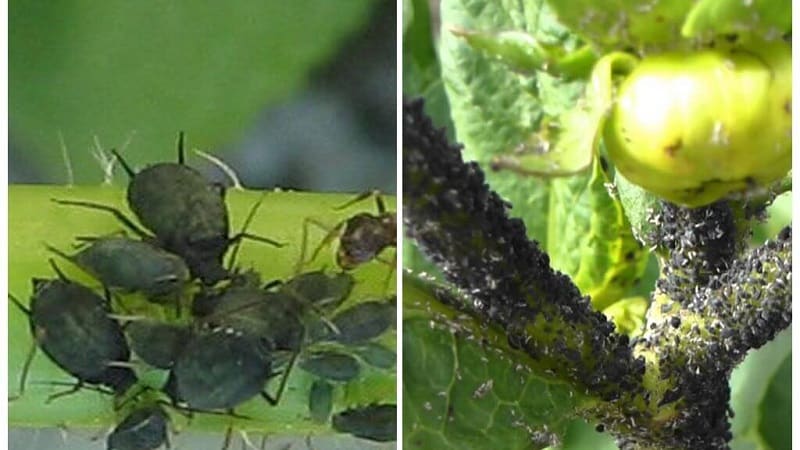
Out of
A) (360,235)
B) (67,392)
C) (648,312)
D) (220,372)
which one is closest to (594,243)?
(648,312)

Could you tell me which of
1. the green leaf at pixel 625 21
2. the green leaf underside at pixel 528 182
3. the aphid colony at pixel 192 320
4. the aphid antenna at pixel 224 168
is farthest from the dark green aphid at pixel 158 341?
the green leaf at pixel 625 21

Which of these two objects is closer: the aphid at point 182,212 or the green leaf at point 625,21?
the green leaf at point 625,21

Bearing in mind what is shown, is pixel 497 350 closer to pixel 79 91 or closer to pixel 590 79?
pixel 590 79

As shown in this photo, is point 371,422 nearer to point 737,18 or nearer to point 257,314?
point 257,314

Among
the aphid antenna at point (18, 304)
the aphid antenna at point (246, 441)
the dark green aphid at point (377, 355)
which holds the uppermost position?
the aphid antenna at point (18, 304)

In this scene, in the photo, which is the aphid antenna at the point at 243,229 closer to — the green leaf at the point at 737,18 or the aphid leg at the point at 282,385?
the aphid leg at the point at 282,385

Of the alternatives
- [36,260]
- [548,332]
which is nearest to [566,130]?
[548,332]
